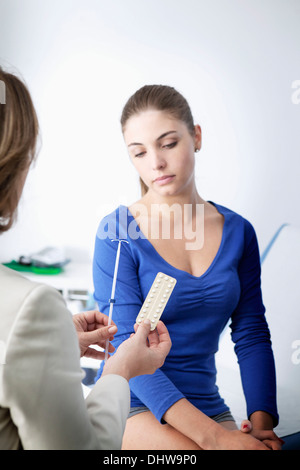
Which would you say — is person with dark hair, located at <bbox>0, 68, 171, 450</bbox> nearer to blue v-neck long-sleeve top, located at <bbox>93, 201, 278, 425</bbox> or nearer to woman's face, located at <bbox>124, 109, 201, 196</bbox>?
blue v-neck long-sleeve top, located at <bbox>93, 201, 278, 425</bbox>

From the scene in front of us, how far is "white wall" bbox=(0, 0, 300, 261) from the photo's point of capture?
5.17 ft

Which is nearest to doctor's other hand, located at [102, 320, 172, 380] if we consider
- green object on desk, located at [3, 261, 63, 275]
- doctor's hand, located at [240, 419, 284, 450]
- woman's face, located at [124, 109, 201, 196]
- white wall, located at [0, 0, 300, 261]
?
doctor's hand, located at [240, 419, 284, 450]

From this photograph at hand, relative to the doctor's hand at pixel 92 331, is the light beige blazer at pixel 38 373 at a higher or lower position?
higher

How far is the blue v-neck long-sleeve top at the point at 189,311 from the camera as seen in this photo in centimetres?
96

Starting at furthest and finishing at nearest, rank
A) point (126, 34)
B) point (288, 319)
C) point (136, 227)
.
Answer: point (126, 34)
point (288, 319)
point (136, 227)

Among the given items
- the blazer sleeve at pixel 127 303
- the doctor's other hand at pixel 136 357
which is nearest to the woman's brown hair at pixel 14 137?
the doctor's other hand at pixel 136 357

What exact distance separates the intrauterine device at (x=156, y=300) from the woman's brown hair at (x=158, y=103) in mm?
384

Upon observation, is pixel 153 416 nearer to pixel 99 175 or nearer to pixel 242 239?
pixel 242 239

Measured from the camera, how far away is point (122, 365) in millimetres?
652

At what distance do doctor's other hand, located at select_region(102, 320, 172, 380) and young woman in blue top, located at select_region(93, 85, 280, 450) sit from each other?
0.19 meters

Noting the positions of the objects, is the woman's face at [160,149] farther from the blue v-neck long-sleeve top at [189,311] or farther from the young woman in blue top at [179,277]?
the blue v-neck long-sleeve top at [189,311]

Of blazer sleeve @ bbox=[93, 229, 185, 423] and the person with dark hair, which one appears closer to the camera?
the person with dark hair

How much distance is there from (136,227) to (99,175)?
41.2 inches
